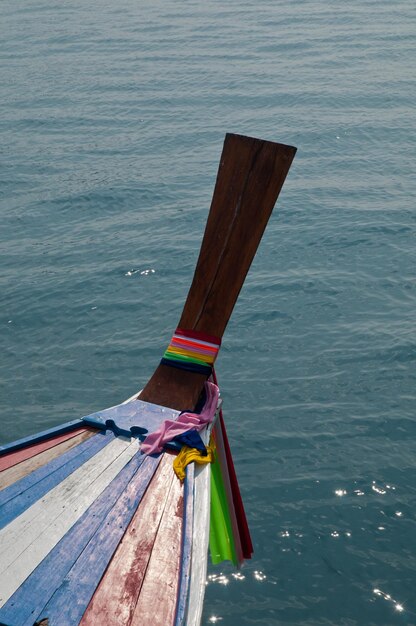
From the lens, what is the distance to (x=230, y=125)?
25.5 meters

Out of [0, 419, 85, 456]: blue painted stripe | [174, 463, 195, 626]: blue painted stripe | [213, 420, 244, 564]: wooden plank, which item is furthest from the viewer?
[213, 420, 244, 564]: wooden plank

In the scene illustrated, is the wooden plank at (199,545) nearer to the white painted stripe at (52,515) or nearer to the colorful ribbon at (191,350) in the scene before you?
the white painted stripe at (52,515)

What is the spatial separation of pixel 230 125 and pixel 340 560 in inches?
679

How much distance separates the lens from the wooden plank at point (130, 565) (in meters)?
6.08

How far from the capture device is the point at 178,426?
8508mm

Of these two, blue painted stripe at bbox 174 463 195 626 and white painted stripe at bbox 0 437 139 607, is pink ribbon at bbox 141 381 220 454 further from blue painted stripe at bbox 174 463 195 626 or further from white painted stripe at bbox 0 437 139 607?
blue painted stripe at bbox 174 463 195 626

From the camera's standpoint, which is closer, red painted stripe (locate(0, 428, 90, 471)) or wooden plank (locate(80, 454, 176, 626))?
wooden plank (locate(80, 454, 176, 626))

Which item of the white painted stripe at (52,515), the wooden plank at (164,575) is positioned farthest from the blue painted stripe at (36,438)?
the wooden plank at (164,575)

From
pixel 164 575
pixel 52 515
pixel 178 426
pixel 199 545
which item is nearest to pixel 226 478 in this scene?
pixel 178 426

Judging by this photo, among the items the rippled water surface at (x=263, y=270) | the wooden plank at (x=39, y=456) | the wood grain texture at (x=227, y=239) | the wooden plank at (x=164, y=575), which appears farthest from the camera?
the rippled water surface at (x=263, y=270)

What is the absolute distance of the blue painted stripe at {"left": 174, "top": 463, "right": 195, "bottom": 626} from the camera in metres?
6.26

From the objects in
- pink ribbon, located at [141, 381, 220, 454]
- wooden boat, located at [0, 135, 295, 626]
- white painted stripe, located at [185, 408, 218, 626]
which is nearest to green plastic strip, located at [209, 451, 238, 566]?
wooden boat, located at [0, 135, 295, 626]

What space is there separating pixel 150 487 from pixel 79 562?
1299 millimetres

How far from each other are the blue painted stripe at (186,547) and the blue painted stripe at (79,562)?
0.37 m
